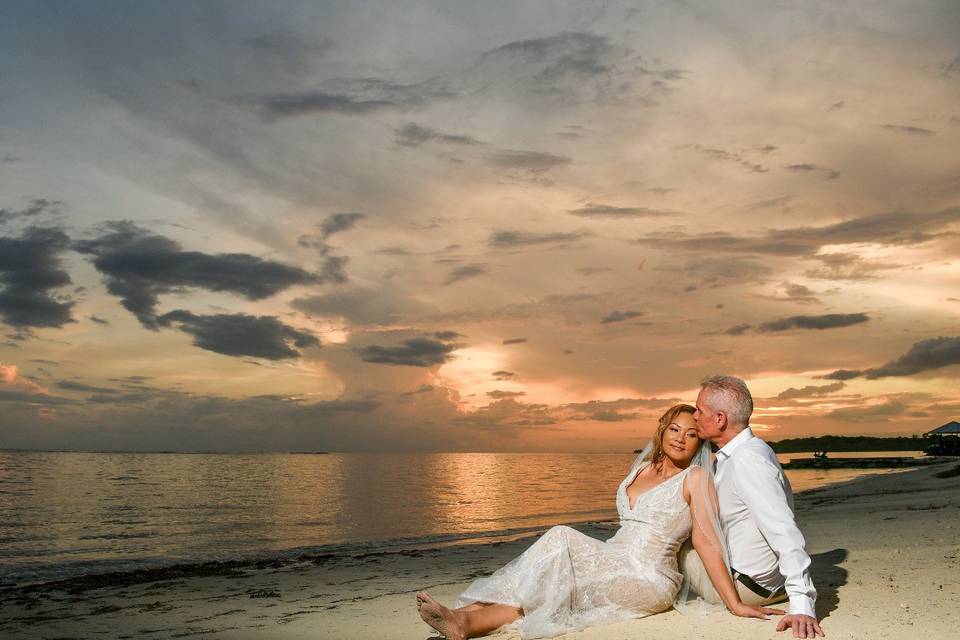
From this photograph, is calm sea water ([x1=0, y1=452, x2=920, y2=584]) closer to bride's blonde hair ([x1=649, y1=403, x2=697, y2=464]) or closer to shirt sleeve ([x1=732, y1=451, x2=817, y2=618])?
bride's blonde hair ([x1=649, y1=403, x2=697, y2=464])

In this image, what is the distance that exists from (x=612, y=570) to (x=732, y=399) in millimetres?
1795

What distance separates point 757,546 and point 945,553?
4.68 metres

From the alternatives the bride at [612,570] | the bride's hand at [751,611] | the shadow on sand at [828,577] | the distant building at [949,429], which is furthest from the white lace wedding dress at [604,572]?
the distant building at [949,429]

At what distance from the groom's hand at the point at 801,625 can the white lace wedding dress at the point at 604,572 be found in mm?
1022

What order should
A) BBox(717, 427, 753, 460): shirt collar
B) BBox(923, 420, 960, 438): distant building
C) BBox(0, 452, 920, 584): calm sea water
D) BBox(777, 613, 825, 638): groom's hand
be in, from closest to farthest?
BBox(777, 613, 825, 638): groom's hand, BBox(717, 427, 753, 460): shirt collar, BBox(0, 452, 920, 584): calm sea water, BBox(923, 420, 960, 438): distant building

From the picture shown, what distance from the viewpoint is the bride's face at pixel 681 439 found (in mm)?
5918

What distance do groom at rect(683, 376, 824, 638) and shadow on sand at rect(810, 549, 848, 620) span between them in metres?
0.40

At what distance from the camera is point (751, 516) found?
18.4 ft

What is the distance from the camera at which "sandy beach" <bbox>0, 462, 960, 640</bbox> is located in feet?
19.2

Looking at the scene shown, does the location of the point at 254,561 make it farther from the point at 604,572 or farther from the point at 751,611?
the point at 751,611

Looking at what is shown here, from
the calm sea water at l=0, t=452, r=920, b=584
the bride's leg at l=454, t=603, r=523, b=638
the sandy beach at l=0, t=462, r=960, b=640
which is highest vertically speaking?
the bride's leg at l=454, t=603, r=523, b=638

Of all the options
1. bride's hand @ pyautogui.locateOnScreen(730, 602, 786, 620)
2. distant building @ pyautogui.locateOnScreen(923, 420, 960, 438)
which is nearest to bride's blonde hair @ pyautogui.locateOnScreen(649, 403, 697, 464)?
bride's hand @ pyautogui.locateOnScreen(730, 602, 786, 620)

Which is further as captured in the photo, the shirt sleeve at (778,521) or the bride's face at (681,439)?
the bride's face at (681,439)

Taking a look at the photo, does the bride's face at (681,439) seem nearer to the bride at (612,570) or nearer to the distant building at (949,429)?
the bride at (612,570)
